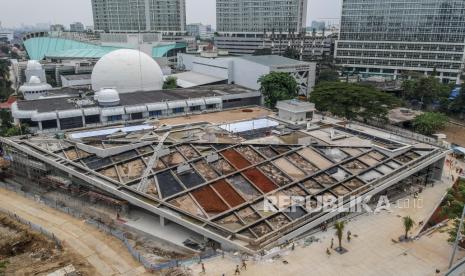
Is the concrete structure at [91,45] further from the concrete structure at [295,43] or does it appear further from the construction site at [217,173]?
the construction site at [217,173]

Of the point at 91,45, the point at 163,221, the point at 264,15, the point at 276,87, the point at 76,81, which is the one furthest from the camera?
the point at 264,15

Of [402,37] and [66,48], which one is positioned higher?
[402,37]

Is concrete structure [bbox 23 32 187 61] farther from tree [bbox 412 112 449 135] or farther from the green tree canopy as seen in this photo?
tree [bbox 412 112 449 135]

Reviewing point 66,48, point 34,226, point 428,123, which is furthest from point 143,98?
point 66,48

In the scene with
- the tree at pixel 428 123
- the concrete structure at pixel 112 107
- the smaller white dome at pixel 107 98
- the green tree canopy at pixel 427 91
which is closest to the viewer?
the concrete structure at pixel 112 107

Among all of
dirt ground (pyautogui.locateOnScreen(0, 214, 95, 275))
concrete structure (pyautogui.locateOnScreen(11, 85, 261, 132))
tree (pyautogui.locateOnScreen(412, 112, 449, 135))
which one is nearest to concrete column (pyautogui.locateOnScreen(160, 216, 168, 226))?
dirt ground (pyautogui.locateOnScreen(0, 214, 95, 275))

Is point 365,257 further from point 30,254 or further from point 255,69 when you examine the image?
point 255,69

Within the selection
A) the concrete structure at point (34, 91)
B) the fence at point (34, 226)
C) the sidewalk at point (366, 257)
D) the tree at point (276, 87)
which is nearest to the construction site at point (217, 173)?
the sidewalk at point (366, 257)

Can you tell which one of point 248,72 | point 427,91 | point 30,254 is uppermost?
point 248,72
